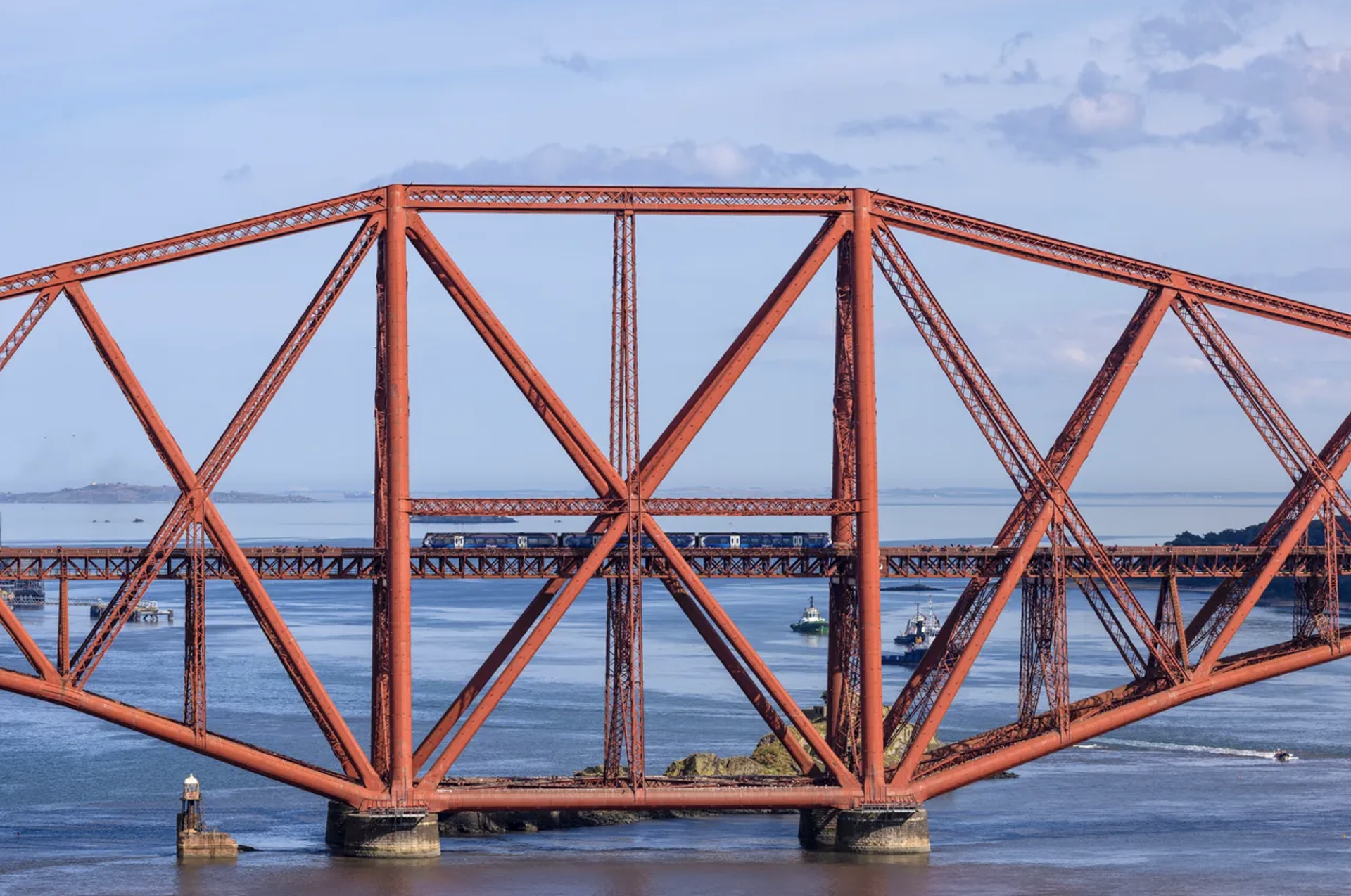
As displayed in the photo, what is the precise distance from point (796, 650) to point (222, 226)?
98.4 metres

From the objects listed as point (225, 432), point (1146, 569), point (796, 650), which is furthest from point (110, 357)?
point (796, 650)

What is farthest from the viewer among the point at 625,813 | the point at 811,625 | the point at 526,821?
the point at 811,625

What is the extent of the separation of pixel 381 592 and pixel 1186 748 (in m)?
48.4

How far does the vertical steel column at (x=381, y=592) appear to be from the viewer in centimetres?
6372

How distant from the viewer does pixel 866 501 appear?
210 feet

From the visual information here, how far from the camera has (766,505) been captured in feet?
210

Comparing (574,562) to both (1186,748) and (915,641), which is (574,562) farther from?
(915,641)

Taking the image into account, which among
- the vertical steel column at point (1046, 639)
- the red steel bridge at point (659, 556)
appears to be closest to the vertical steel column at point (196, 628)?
the red steel bridge at point (659, 556)

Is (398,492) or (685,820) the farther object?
(685,820)

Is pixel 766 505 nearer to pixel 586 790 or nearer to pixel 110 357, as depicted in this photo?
pixel 586 790

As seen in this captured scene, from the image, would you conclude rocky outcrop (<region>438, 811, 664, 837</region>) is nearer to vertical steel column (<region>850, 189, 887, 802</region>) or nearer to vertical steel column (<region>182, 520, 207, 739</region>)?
vertical steel column (<region>182, 520, 207, 739</region>)

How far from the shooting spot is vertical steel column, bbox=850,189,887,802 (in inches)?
2514

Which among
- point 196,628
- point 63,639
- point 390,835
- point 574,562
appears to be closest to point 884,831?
point 574,562

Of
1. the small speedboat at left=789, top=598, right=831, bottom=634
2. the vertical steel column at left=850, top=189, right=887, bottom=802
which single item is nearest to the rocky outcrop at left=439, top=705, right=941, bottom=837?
the vertical steel column at left=850, top=189, right=887, bottom=802
